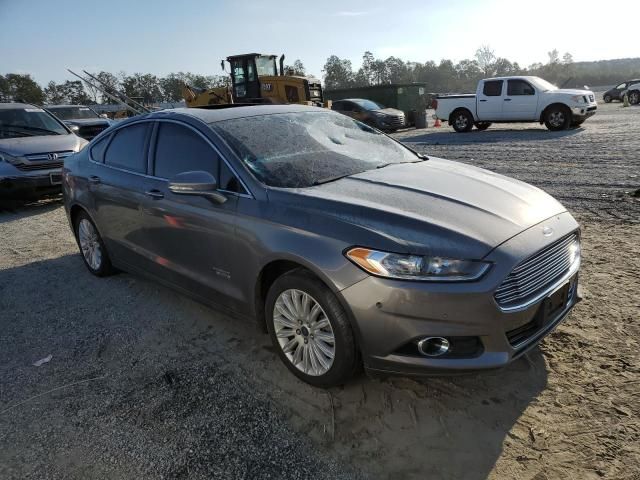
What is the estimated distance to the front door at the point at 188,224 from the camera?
3.21 metres

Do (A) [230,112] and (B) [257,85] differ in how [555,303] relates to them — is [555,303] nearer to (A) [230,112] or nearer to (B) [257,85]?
(A) [230,112]

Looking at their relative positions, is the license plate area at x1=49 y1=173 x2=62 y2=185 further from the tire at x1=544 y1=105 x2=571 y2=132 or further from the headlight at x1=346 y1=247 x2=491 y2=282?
the tire at x1=544 y1=105 x2=571 y2=132

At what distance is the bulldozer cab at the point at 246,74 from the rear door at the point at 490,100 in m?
8.89

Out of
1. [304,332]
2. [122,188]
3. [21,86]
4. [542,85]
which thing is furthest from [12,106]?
[21,86]

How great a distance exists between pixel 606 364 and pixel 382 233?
5.61 feet

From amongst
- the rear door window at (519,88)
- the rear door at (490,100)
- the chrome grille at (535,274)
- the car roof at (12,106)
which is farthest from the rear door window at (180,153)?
the rear door at (490,100)

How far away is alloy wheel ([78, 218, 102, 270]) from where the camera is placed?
4932 mm

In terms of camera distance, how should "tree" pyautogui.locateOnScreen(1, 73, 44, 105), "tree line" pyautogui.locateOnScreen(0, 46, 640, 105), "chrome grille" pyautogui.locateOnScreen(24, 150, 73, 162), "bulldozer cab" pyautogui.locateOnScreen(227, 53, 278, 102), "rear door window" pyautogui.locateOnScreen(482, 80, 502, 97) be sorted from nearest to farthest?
"chrome grille" pyautogui.locateOnScreen(24, 150, 73, 162) → "rear door window" pyautogui.locateOnScreen(482, 80, 502, 97) → "bulldozer cab" pyautogui.locateOnScreen(227, 53, 278, 102) → "tree" pyautogui.locateOnScreen(1, 73, 44, 105) → "tree line" pyautogui.locateOnScreen(0, 46, 640, 105)

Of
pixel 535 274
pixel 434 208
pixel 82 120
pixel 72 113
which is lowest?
pixel 535 274

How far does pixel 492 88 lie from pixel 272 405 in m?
17.2

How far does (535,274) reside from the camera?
99.0 inches

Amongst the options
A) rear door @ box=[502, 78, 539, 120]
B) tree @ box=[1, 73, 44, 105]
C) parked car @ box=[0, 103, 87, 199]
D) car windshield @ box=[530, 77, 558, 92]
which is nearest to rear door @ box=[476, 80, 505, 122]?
rear door @ box=[502, 78, 539, 120]

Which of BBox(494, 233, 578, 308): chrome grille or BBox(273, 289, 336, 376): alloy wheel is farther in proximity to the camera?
BBox(273, 289, 336, 376): alloy wheel

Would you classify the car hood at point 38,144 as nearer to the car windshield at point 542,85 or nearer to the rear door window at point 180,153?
the rear door window at point 180,153
